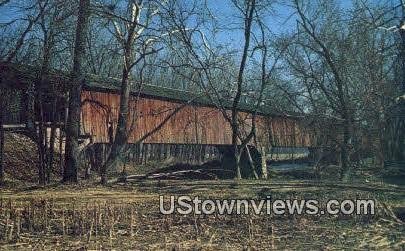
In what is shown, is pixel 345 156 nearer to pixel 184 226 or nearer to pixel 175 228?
pixel 184 226

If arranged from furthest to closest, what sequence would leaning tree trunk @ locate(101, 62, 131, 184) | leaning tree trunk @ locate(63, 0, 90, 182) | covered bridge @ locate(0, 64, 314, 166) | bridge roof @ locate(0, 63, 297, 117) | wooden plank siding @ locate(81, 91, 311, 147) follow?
wooden plank siding @ locate(81, 91, 311, 147), covered bridge @ locate(0, 64, 314, 166), leaning tree trunk @ locate(101, 62, 131, 184), bridge roof @ locate(0, 63, 297, 117), leaning tree trunk @ locate(63, 0, 90, 182)

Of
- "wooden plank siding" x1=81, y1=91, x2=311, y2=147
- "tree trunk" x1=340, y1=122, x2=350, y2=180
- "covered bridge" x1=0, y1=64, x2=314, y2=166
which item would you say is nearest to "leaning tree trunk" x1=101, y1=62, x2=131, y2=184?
"covered bridge" x1=0, y1=64, x2=314, y2=166

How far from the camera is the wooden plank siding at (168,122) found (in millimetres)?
25188

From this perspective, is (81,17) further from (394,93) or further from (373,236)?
(394,93)

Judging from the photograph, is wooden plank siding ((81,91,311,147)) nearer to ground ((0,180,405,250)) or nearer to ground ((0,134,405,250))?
ground ((0,134,405,250))

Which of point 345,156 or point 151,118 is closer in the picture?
point 345,156

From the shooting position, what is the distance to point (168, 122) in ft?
93.7

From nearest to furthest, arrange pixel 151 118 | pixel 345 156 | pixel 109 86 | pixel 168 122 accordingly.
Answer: pixel 345 156 → pixel 109 86 → pixel 151 118 → pixel 168 122

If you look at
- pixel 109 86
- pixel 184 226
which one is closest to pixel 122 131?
pixel 109 86

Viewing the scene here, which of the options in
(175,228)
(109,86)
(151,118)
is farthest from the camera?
(151,118)

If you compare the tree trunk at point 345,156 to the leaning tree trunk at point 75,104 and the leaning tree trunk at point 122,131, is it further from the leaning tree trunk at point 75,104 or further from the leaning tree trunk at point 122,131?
the leaning tree trunk at point 75,104

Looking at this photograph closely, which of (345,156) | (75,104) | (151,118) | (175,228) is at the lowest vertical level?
(175,228)

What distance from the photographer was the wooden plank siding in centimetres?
2519

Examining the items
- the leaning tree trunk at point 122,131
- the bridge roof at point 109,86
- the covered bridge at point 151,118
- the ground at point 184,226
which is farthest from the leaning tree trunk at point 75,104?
the leaning tree trunk at point 122,131
